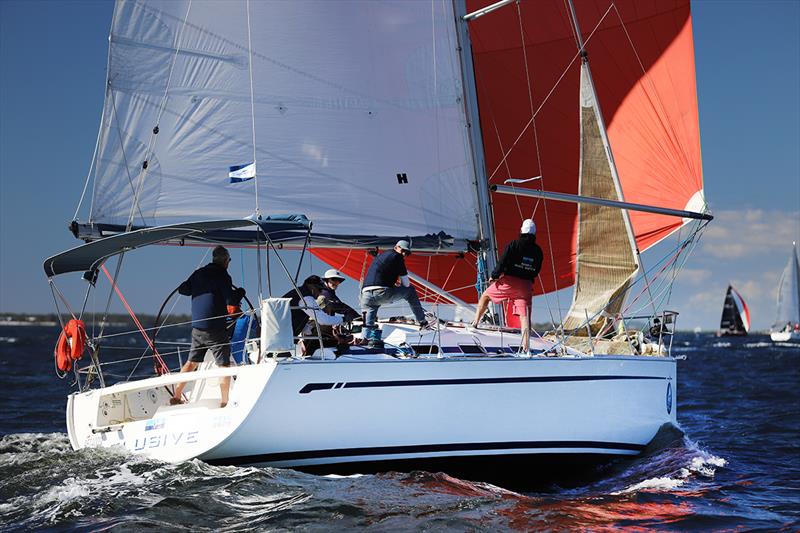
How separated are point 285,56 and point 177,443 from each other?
514cm

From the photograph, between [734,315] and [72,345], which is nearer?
[72,345]

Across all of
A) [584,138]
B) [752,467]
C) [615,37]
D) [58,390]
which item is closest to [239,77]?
[584,138]

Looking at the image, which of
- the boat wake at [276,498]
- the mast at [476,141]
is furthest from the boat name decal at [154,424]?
the mast at [476,141]

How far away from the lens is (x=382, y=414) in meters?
8.01

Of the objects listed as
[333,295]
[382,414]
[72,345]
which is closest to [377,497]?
[382,414]

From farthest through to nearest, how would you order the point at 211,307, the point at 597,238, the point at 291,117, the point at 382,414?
the point at 597,238, the point at 291,117, the point at 211,307, the point at 382,414

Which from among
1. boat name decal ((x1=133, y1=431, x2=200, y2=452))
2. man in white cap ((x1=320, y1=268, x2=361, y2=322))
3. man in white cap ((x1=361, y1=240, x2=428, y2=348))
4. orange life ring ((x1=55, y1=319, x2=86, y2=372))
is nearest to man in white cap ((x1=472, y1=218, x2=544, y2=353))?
man in white cap ((x1=361, y1=240, x2=428, y2=348))

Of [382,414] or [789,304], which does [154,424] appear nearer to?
[382,414]

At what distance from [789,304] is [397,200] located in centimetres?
7705

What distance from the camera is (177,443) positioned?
8.26m

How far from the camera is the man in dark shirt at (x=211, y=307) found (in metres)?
8.80

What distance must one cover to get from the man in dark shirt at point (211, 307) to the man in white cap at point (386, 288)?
1360 mm

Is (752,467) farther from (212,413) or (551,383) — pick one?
(212,413)

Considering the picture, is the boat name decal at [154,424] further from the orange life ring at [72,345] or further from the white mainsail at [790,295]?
the white mainsail at [790,295]
